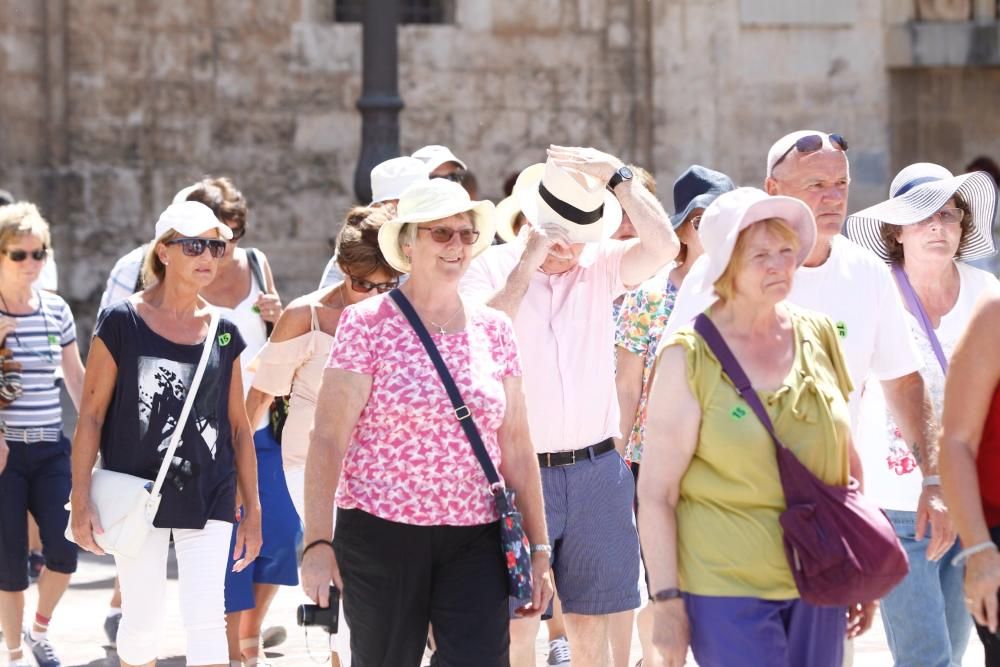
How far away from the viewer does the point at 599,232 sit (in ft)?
19.9

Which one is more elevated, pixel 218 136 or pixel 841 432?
pixel 218 136

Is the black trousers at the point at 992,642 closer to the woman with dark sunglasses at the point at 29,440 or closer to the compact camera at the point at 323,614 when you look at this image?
the compact camera at the point at 323,614

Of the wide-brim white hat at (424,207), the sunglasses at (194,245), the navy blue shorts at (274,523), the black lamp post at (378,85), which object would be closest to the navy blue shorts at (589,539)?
the wide-brim white hat at (424,207)

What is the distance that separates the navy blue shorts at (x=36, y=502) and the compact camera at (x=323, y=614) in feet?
9.55

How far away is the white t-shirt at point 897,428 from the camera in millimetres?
5660

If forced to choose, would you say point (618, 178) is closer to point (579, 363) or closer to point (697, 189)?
point (579, 363)

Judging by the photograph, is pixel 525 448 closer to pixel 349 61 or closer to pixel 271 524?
pixel 271 524

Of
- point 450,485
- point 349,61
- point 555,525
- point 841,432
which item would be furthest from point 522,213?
point 349,61

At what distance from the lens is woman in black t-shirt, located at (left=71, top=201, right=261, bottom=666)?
235 inches

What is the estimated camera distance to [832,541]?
415 centimetres

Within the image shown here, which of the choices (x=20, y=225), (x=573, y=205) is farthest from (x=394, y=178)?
(x=20, y=225)

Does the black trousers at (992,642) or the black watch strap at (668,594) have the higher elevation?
the black watch strap at (668,594)

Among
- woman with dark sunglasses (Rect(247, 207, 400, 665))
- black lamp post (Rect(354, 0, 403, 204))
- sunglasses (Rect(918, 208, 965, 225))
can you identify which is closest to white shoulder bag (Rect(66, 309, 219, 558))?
woman with dark sunglasses (Rect(247, 207, 400, 665))

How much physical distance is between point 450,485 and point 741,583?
36.7 inches
